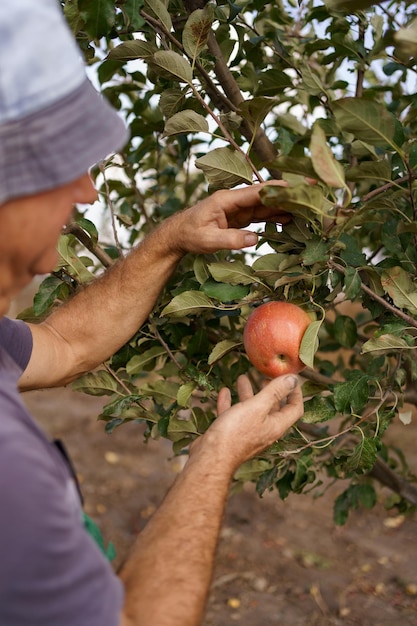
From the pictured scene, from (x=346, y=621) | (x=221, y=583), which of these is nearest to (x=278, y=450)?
(x=346, y=621)

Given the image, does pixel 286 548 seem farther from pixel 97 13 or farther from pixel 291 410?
pixel 97 13

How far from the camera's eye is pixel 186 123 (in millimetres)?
1489

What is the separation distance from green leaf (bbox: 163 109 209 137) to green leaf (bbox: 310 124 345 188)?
→ 0.39 m

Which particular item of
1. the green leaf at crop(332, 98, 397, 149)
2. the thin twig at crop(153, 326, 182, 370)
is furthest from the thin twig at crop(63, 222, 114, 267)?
the green leaf at crop(332, 98, 397, 149)

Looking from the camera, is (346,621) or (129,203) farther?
(346,621)

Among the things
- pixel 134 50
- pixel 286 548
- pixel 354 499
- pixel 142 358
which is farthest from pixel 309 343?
pixel 286 548

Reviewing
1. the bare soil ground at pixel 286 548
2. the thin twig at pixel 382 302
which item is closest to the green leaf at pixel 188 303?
the thin twig at pixel 382 302

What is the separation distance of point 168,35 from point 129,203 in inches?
46.7

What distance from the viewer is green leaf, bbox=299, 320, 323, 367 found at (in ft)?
4.55

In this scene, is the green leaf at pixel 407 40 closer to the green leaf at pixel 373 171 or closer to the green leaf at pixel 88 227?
the green leaf at pixel 373 171

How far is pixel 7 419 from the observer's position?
988 millimetres

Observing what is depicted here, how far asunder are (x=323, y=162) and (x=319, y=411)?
62 centimetres

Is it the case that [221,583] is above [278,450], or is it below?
below

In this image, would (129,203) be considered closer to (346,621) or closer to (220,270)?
(220,270)
